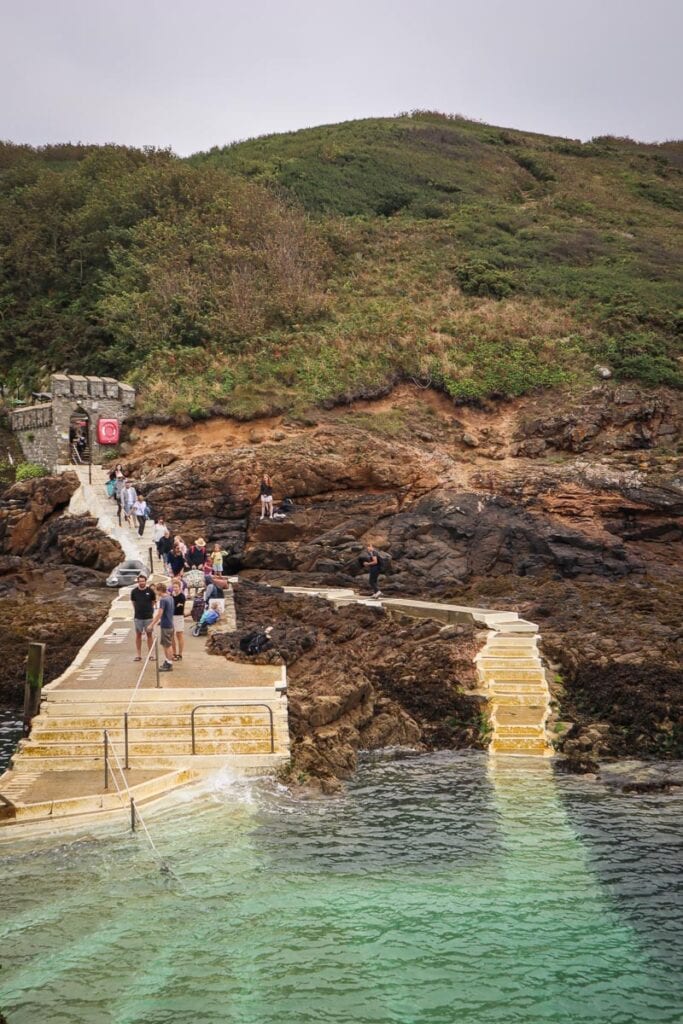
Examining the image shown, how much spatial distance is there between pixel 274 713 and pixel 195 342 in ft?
87.8

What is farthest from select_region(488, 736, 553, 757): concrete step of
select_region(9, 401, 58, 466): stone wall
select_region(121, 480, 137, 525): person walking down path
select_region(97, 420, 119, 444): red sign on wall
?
select_region(9, 401, 58, 466): stone wall

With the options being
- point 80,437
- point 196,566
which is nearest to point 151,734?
point 196,566

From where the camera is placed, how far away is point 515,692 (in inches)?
744

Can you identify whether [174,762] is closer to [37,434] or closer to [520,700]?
[520,700]

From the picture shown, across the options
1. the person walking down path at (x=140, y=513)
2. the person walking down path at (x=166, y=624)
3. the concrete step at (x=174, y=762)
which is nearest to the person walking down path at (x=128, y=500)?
the person walking down path at (x=140, y=513)

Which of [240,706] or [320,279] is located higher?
[320,279]

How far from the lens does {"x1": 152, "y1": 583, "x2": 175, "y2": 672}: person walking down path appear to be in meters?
17.4

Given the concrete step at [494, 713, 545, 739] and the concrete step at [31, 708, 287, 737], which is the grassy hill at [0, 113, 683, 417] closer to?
the concrete step at [494, 713, 545, 739]

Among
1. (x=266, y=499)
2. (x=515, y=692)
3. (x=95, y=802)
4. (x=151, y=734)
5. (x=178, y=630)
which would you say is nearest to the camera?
(x=95, y=802)

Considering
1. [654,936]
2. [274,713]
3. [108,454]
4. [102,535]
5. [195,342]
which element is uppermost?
[195,342]

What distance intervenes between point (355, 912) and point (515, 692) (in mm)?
8562

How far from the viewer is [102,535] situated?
94.2 ft

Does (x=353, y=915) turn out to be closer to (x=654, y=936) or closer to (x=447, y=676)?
(x=654, y=936)

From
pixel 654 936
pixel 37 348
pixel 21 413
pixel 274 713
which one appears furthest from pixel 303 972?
pixel 37 348
